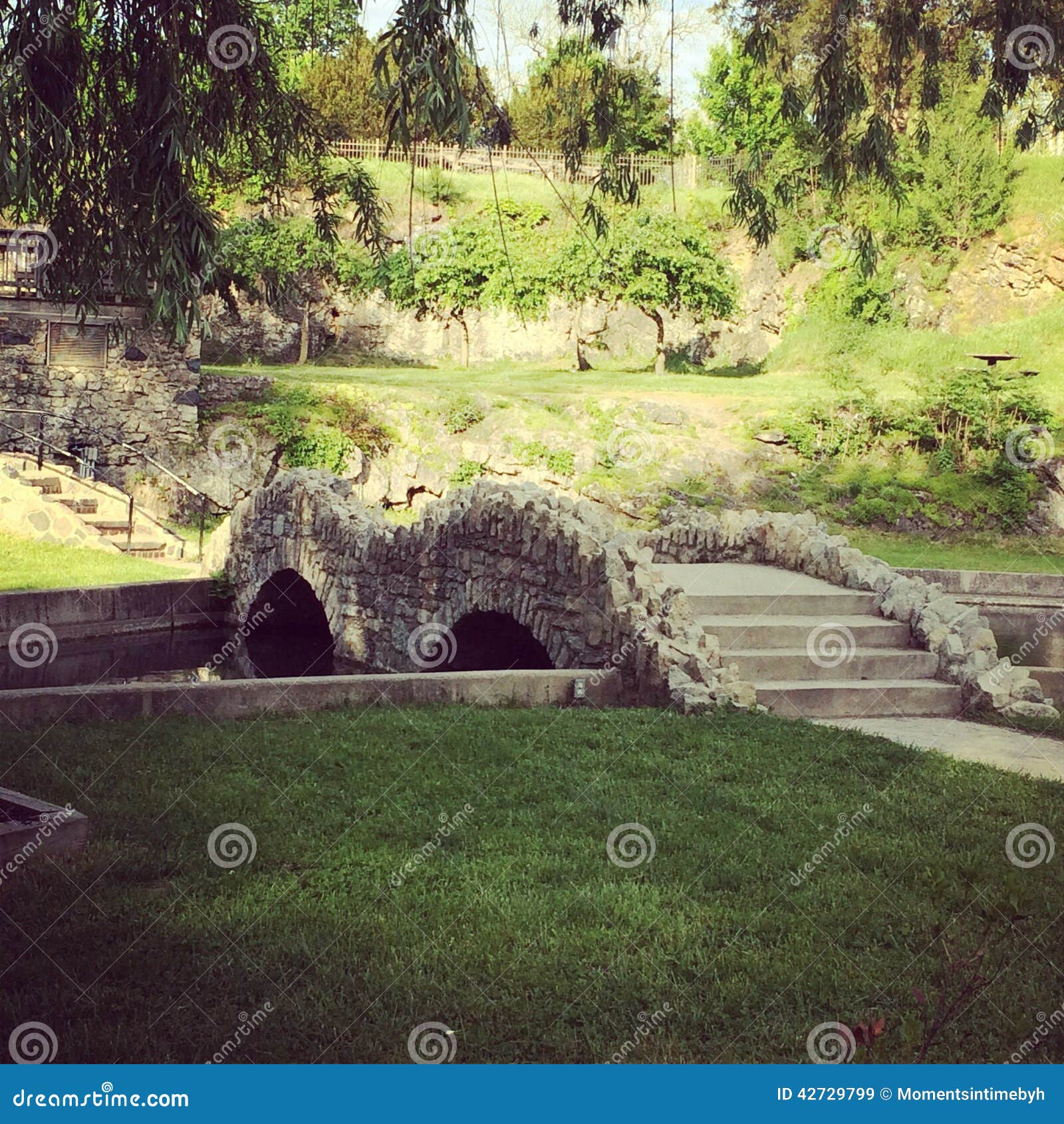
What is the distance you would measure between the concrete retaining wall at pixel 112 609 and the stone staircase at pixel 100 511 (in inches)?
81.7

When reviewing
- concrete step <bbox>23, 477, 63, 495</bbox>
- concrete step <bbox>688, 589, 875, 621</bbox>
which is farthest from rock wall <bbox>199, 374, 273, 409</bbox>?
concrete step <bbox>688, 589, 875, 621</bbox>

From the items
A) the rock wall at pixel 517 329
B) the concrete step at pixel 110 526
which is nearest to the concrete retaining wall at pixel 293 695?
the concrete step at pixel 110 526

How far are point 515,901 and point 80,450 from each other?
20.4 meters

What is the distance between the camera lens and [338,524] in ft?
51.3

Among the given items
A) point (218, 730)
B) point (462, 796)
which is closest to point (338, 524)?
point (218, 730)

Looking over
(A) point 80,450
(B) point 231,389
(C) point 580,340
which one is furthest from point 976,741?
(C) point 580,340

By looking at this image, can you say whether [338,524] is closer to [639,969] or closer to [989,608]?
[989,608]

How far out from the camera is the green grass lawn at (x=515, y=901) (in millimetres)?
4164

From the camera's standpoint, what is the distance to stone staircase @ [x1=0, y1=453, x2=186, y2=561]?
66.9ft

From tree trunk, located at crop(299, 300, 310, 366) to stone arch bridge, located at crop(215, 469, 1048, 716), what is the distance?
777 inches

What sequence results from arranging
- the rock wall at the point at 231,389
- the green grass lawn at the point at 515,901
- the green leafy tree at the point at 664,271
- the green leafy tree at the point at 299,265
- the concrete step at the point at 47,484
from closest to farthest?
the green grass lawn at the point at 515,901
the concrete step at the point at 47,484
the rock wall at the point at 231,389
the green leafy tree at the point at 299,265
the green leafy tree at the point at 664,271

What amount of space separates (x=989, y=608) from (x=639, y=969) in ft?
47.5

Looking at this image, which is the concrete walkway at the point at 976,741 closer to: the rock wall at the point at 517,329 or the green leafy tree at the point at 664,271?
the green leafy tree at the point at 664,271

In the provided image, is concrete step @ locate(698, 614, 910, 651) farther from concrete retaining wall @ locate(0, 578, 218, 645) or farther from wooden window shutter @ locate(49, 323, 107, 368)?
wooden window shutter @ locate(49, 323, 107, 368)
